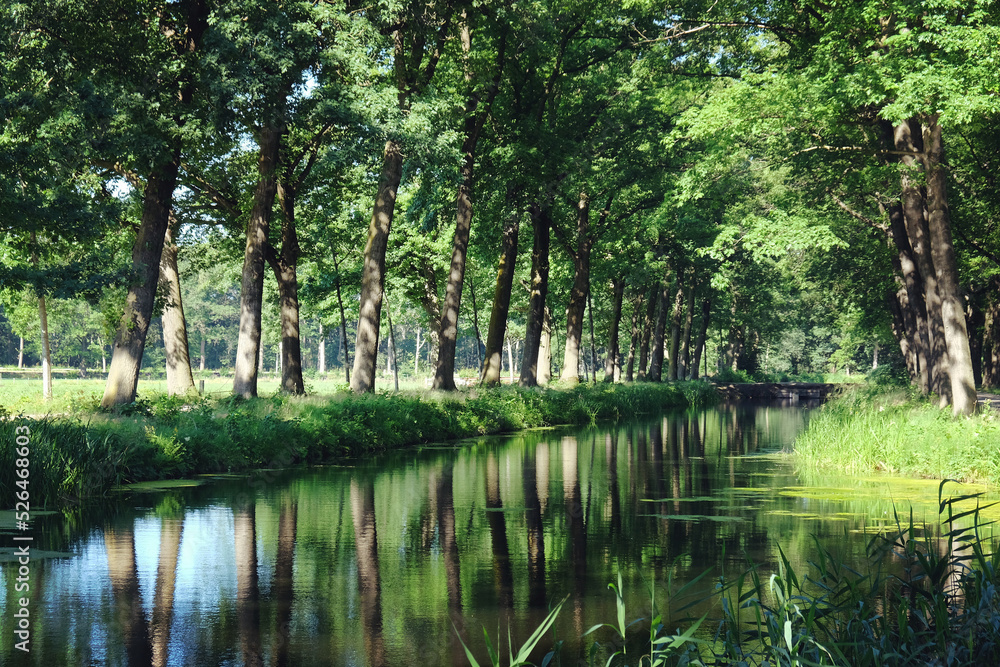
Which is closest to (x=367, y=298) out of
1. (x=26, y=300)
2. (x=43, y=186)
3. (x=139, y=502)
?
(x=43, y=186)

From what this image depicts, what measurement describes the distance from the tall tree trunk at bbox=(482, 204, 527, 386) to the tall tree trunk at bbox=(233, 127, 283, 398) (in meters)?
10.4

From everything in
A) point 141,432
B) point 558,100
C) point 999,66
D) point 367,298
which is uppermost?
point 558,100

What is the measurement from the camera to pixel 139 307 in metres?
20.1

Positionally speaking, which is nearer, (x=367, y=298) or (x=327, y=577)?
(x=327, y=577)

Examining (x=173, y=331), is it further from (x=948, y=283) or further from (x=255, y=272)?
(x=948, y=283)

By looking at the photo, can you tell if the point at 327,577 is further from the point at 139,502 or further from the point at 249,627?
the point at 139,502

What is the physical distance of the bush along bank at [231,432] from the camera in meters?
12.9

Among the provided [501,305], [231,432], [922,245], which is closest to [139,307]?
[231,432]

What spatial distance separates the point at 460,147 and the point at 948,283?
51.9ft

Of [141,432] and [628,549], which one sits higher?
[141,432]

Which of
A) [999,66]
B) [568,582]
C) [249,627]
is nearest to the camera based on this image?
[249,627]

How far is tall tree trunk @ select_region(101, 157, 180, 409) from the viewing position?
2005 centimetres

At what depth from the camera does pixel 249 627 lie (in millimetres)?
6922

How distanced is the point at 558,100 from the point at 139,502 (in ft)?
85.5
